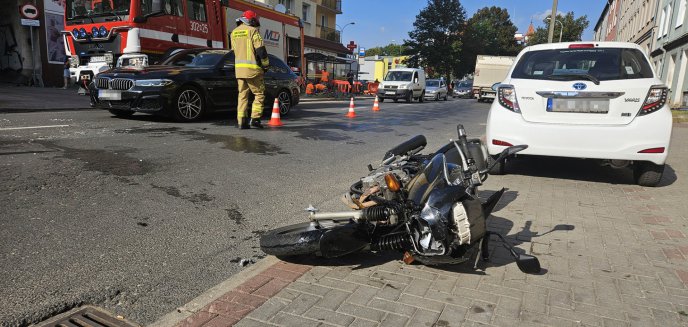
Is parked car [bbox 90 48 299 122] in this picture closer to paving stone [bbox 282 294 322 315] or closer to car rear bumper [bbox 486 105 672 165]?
car rear bumper [bbox 486 105 672 165]

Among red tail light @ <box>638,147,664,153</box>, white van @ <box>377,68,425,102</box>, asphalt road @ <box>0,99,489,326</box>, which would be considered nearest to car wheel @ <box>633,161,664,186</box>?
red tail light @ <box>638,147,664,153</box>

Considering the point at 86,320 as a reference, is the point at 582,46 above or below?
above

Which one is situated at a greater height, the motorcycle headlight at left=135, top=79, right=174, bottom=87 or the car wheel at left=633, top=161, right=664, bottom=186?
the motorcycle headlight at left=135, top=79, right=174, bottom=87

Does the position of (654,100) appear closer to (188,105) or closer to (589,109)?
(589,109)

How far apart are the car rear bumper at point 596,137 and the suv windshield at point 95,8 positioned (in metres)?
9.90

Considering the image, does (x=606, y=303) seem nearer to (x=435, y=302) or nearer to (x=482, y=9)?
(x=435, y=302)

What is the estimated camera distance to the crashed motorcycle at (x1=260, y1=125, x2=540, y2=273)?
2.57m

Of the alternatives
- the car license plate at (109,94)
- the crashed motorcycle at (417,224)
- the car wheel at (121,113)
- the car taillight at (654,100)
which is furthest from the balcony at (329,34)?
the crashed motorcycle at (417,224)

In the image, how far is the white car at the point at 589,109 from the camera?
15.8 ft

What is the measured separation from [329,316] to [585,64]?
4.48m

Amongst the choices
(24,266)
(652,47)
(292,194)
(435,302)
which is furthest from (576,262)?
(652,47)

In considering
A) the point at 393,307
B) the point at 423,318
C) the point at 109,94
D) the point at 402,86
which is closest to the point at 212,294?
the point at 393,307

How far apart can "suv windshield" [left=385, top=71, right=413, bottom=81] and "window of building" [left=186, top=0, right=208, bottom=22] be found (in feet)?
48.8

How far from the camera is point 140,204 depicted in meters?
3.96
